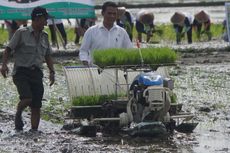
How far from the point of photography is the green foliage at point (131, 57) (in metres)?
11.3

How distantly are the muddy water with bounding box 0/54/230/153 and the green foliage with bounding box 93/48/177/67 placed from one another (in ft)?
3.00

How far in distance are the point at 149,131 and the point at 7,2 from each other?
12.6m

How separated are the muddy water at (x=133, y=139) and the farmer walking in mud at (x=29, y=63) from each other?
337 mm

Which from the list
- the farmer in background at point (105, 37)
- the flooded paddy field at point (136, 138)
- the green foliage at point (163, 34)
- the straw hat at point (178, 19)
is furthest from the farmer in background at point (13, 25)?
the farmer in background at point (105, 37)

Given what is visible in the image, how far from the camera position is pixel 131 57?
447 inches

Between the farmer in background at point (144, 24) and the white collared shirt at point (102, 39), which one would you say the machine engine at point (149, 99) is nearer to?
the white collared shirt at point (102, 39)

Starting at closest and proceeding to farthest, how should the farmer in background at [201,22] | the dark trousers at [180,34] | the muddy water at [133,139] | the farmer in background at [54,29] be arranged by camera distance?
the muddy water at [133,139] < the farmer in background at [54,29] < the dark trousers at [180,34] < the farmer in background at [201,22]

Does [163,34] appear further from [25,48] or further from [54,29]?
[25,48]

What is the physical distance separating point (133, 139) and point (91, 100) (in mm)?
964

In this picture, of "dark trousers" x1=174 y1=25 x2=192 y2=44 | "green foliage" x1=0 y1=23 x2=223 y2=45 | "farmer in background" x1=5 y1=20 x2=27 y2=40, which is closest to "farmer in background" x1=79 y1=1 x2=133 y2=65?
"farmer in background" x1=5 y1=20 x2=27 y2=40

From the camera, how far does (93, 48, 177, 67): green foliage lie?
37.0 ft

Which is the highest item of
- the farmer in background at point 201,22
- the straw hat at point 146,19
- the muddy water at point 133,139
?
the straw hat at point 146,19

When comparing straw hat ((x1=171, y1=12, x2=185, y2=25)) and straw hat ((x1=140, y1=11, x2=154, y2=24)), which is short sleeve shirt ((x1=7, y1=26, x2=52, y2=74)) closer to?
straw hat ((x1=171, y1=12, x2=185, y2=25))

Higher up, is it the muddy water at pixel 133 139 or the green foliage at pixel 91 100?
the green foliage at pixel 91 100
